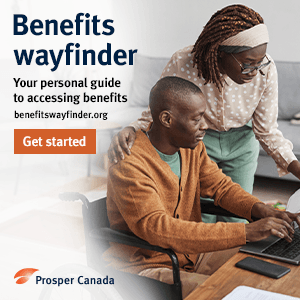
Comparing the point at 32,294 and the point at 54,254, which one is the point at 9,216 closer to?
the point at 54,254

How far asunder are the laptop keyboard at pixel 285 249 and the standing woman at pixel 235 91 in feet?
1.46

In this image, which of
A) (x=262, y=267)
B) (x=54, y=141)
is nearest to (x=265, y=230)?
(x=262, y=267)

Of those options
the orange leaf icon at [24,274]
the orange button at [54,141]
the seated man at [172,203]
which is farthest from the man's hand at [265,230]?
the orange leaf icon at [24,274]

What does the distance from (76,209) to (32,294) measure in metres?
1.05

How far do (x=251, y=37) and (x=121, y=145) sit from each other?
0.49 metres

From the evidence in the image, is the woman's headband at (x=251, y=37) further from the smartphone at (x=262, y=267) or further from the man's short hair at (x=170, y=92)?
the smartphone at (x=262, y=267)

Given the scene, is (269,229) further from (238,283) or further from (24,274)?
(24,274)

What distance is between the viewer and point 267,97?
1.49 m

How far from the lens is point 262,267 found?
90cm

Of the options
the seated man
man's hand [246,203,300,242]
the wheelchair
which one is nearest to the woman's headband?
the seated man

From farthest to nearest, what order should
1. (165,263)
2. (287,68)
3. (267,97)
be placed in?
(287,68) → (267,97) → (165,263)

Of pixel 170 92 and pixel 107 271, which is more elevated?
pixel 170 92

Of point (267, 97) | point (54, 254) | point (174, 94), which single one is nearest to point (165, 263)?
point (174, 94)

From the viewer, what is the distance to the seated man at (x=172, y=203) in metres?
1.03
